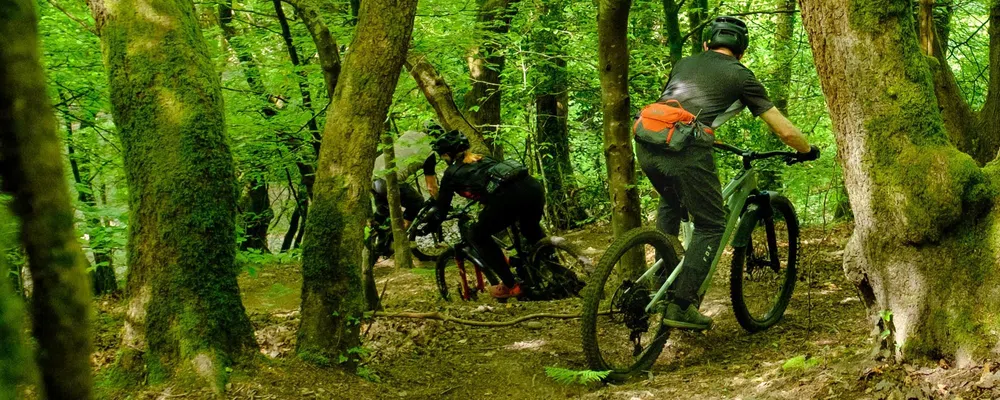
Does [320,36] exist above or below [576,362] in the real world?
above

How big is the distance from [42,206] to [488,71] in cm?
1005

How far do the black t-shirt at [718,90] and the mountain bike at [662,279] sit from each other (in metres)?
0.35

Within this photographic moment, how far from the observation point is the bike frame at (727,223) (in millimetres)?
4887

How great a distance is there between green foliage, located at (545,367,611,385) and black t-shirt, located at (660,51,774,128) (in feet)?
5.47

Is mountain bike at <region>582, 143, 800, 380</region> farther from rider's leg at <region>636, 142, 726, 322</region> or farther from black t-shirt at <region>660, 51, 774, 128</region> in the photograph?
black t-shirt at <region>660, 51, 774, 128</region>

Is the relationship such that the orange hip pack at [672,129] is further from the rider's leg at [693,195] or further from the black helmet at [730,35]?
the black helmet at [730,35]

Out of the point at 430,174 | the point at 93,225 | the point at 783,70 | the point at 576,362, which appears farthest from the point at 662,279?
the point at 783,70

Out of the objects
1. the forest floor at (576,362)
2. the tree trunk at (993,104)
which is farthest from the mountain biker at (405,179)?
the tree trunk at (993,104)

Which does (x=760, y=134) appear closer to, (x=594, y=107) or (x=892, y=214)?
(x=594, y=107)

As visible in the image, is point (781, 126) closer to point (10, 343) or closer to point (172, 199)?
point (172, 199)

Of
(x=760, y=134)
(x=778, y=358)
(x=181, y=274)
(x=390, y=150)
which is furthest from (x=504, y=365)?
(x=760, y=134)

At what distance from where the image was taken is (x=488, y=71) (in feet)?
36.6

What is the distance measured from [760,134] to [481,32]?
15.0ft

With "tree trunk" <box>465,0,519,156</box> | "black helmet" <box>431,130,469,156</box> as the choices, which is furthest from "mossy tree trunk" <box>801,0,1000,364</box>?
"tree trunk" <box>465,0,519,156</box>
